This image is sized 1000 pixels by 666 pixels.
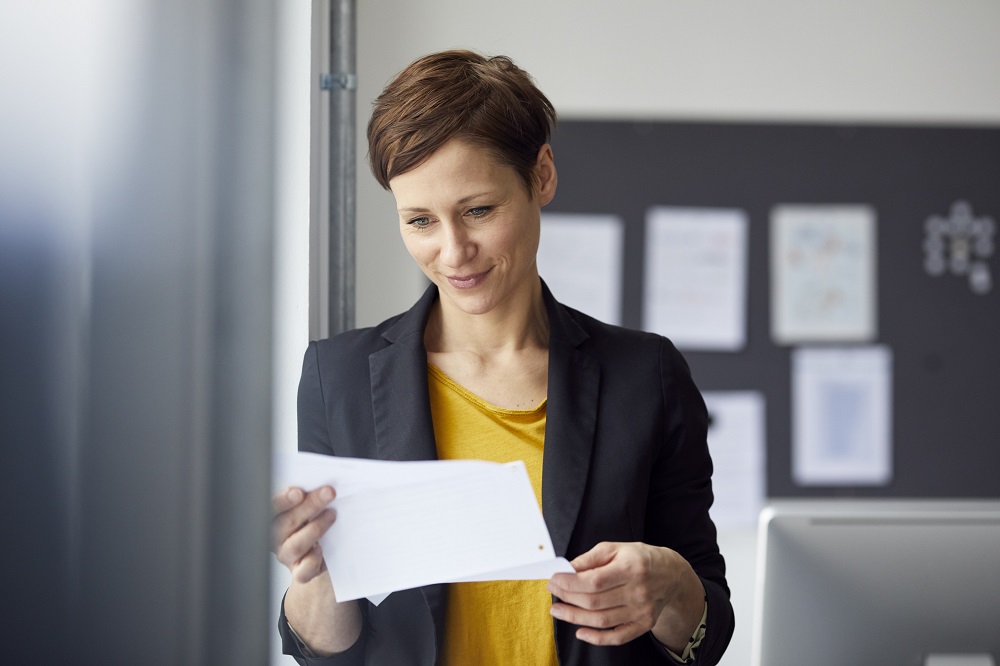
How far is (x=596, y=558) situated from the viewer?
3.02 feet

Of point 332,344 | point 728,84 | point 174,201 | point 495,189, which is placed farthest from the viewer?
point 728,84

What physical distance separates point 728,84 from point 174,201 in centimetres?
253

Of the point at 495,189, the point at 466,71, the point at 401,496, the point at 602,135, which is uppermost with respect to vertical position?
the point at 602,135

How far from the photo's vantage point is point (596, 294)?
101 inches

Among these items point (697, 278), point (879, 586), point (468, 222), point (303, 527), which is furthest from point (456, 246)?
point (697, 278)

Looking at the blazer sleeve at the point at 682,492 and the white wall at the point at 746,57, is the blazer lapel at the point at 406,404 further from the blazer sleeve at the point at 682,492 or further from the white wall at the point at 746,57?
the white wall at the point at 746,57

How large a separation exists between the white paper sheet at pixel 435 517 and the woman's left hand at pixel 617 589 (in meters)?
0.05

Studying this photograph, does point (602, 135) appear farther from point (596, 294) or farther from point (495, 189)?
point (495, 189)

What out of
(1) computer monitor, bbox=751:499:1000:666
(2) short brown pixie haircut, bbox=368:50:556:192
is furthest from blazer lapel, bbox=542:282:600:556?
(1) computer monitor, bbox=751:499:1000:666

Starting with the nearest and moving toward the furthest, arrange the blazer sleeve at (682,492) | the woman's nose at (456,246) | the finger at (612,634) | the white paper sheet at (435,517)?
the white paper sheet at (435,517)
the finger at (612,634)
the woman's nose at (456,246)
the blazer sleeve at (682,492)

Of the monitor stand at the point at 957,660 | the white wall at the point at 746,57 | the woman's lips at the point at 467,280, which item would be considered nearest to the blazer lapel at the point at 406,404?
the woman's lips at the point at 467,280

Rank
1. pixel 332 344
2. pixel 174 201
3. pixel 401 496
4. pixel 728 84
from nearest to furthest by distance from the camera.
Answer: pixel 174 201, pixel 401 496, pixel 332 344, pixel 728 84

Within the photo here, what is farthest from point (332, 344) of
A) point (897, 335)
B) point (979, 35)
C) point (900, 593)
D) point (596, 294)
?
point (979, 35)

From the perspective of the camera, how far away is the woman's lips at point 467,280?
1076 millimetres
